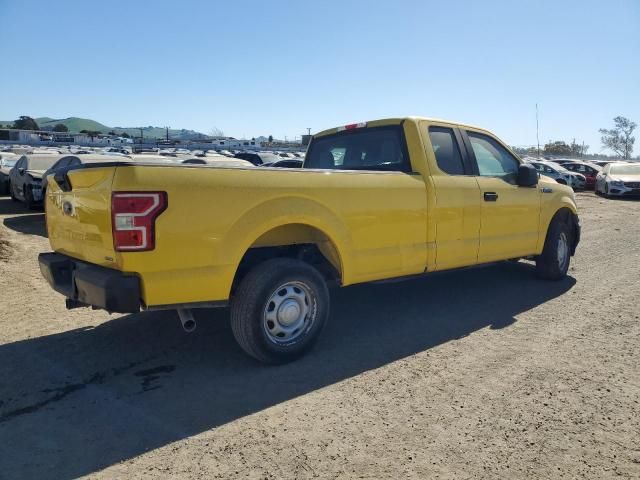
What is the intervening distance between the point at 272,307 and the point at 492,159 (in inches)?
136

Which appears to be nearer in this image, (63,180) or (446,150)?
(63,180)

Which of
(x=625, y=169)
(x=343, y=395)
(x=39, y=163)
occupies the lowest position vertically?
(x=343, y=395)

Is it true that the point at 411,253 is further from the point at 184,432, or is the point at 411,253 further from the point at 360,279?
the point at 184,432

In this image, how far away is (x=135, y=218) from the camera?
10.5ft

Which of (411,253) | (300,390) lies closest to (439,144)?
(411,253)

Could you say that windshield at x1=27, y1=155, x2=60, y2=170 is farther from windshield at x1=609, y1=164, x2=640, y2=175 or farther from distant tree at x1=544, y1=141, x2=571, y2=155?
distant tree at x1=544, y1=141, x2=571, y2=155

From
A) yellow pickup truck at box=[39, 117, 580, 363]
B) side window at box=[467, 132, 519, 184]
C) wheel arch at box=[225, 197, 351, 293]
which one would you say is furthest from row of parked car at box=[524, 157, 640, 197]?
wheel arch at box=[225, 197, 351, 293]

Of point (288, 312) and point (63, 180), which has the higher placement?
point (63, 180)

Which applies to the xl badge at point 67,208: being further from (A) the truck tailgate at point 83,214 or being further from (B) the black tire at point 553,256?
(B) the black tire at point 553,256

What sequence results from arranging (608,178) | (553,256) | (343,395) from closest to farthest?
1. (343,395)
2. (553,256)
3. (608,178)

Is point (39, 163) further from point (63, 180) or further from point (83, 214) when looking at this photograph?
point (83, 214)

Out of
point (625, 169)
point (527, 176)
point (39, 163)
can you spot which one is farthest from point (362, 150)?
point (625, 169)

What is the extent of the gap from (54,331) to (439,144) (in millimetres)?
4224

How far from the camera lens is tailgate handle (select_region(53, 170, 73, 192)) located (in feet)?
12.6
